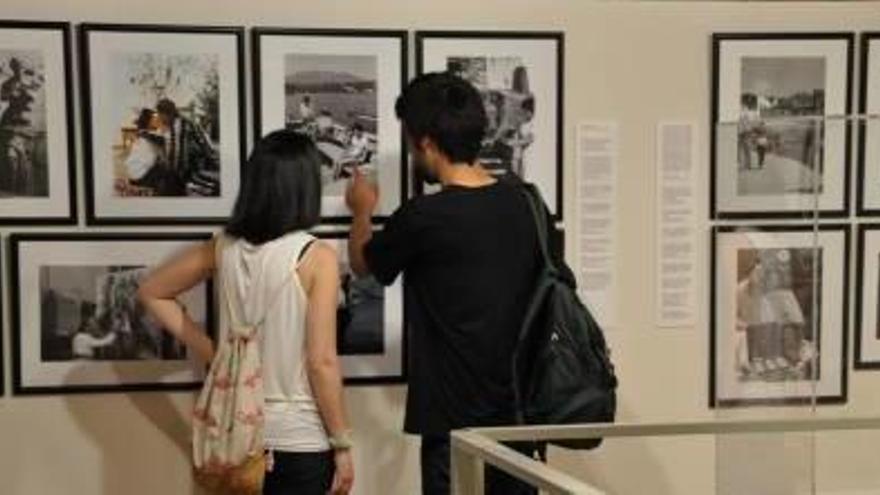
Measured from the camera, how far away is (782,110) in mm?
3271

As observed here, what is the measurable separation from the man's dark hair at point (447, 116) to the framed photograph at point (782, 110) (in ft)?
3.13

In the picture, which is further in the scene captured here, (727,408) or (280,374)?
(727,408)

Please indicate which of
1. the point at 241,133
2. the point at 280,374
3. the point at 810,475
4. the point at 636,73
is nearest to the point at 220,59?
the point at 241,133

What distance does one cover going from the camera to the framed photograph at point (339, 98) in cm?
302

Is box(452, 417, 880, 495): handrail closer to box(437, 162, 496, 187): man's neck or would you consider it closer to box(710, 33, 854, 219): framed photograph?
box(437, 162, 496, 187): man's neck

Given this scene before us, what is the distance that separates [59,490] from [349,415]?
0.79 metres

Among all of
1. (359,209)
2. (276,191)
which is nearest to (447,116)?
(276,191)

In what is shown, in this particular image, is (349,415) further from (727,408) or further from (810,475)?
(810,475)

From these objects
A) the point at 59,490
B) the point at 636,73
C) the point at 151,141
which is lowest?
the point at 59,490

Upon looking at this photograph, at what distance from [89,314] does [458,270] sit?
3.51ft

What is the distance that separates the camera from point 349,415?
3.13 meters

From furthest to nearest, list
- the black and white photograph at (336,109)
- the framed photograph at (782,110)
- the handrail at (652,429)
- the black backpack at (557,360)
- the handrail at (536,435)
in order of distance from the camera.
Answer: the framed photograph at (782,110) < the black and white photograph at (336,109) < the black backpack at (557,360) < the handrail at (652,429) < the handrail at (536,435)

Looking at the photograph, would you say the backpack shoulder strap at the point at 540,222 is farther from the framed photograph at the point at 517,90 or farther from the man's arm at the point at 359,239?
the framed photograph at the point at 517,90

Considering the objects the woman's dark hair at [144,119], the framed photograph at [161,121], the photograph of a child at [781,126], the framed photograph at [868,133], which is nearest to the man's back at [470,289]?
the framed photograph at [161,121]
